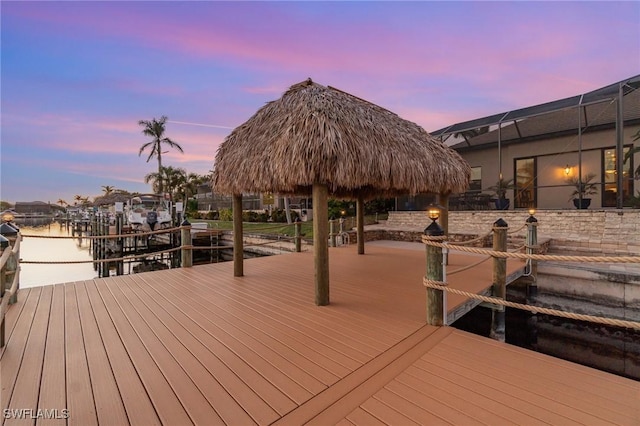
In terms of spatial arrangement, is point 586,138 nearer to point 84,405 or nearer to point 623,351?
point 623,351

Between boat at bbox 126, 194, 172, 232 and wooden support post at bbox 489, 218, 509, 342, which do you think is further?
boat at bbox 126, 194, 172, 232

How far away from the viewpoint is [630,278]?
18.4ft

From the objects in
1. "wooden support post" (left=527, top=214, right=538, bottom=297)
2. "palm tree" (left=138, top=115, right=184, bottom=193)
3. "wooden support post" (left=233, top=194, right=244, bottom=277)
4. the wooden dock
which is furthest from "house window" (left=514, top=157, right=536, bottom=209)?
"palm tree" (left=138, top=115, right=184, bottom=193)

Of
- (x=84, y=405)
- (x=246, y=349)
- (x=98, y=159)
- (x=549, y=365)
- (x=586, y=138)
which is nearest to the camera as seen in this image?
(x=84, y=405)

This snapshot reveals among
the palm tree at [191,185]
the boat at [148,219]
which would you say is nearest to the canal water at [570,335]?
the boat at [148,219]

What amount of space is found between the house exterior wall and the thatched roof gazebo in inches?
346

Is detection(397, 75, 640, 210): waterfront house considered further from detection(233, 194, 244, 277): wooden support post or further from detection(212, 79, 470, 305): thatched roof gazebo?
detection(233, 194, 244, 277): wooden support post

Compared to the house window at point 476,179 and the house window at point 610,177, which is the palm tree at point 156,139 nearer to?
the house window at point 476,179

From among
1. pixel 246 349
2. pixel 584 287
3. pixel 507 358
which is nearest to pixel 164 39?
pixel 246 349

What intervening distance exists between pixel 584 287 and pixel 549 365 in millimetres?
5481

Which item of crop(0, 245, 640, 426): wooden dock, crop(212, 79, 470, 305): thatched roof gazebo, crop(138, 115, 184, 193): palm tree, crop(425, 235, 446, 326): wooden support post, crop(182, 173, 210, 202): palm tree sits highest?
crop(138, 115, 184, 193): palm tree

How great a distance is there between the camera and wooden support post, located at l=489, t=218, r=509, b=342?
4.66m

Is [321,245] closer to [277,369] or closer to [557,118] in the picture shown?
[277,369]

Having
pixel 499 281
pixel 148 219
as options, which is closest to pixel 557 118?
pixel 499 281
